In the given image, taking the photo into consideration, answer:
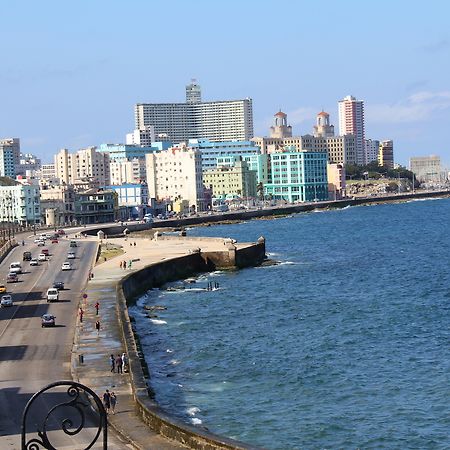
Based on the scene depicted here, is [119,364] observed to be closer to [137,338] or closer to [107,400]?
[107,400]

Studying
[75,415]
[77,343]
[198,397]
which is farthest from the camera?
[77,343]

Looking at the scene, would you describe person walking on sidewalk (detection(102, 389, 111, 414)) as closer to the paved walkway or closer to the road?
the paved walkway

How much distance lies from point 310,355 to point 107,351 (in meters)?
10.7

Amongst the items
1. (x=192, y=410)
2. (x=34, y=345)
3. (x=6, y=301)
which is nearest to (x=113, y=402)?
(x=192, y=410)

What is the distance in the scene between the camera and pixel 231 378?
4934 cm

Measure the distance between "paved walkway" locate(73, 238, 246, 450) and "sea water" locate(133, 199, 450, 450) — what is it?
2.41m

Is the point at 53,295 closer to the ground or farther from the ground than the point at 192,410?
farther from the ground

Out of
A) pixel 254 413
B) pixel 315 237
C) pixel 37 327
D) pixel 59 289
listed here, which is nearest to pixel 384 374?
pixel 254 413

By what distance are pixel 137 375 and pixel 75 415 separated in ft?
18.2

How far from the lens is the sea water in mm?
40281

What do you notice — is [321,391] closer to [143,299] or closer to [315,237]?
[143,299]

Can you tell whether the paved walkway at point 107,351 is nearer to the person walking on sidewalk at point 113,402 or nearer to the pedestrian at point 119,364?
the person walking on sidewalk at point 113,402

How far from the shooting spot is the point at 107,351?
50812mm

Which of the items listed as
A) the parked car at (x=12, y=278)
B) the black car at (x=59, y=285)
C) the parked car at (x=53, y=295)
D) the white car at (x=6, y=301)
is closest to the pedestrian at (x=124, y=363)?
the white car at (x=6, y=301)
